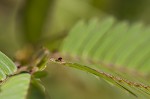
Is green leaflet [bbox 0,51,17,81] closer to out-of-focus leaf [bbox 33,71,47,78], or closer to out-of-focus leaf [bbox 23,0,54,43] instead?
out-of-focus leaf [bbox 33,71,47,78]

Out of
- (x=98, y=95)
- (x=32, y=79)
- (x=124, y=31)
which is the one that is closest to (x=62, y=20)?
(x=98, y=95)

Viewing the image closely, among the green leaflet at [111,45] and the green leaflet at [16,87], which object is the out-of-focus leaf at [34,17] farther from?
the green leaflet at [16,87]

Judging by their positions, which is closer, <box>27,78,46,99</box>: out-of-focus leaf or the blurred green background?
<box>27,78,46,99</box>: out-of-focus leaf

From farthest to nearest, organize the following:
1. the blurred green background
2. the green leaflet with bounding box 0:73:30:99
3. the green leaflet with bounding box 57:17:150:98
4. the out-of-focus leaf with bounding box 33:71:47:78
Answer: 1. the blurred green background
2. the green leaflet with bounding box 57:17:150:98
3. the out-of-focus leaf with bounding box 33:71:47:78
4. the green leaflet with bounding box 0:73:30:99

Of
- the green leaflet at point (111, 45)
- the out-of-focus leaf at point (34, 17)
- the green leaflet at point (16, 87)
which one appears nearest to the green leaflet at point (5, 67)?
the green leaflet at point (16, 87)

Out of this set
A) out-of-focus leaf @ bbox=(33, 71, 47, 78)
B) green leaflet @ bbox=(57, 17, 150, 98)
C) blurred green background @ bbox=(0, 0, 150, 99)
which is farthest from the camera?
blurred green background @ bbox=(0, 0, 150, 99)

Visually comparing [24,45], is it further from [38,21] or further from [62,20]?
[62,20]

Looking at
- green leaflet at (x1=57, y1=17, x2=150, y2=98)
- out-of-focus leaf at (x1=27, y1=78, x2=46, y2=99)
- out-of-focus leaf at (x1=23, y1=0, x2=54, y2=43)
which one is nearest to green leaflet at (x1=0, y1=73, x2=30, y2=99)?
out-of-focus leaf at (x1=27, y1=78, x2=46, y2=99)
